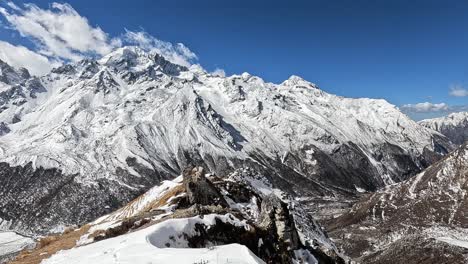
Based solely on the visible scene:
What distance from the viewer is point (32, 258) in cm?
5700

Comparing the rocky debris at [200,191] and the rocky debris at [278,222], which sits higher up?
the rocky debris at [200,191]

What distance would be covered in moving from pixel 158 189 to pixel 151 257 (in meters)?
75.5

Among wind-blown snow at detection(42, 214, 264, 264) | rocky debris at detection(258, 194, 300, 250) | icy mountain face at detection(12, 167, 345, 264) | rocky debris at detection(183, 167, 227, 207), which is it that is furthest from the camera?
rocky debris at detection(183, 167, 227, 207)

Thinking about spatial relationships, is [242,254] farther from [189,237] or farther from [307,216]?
[307,216]

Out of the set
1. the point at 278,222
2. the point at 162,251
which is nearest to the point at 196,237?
the point at 162,251

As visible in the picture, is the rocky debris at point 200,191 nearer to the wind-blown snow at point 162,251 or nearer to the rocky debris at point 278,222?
the rocky debris at point 278,222

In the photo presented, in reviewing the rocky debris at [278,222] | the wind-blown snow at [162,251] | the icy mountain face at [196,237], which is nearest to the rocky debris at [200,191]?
the icy mountain face at [196,237]

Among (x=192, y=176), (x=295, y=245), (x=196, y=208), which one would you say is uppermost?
(x=192, y=176)

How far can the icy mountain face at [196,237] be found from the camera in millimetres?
32844

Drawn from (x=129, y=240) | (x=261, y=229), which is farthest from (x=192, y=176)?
(x=129, y=240)

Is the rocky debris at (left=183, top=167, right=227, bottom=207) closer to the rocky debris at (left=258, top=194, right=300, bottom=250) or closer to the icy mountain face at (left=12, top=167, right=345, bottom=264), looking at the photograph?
the icy mountain face at (left=12, top=167, right=345, bottom=264)

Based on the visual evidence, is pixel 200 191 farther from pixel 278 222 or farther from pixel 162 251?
pixel 162 251

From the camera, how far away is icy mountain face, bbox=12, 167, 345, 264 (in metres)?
32.8

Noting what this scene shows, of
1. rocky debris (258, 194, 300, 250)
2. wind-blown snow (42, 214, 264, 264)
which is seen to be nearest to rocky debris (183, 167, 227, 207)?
rocky debris (258, 194, 300, 250)
